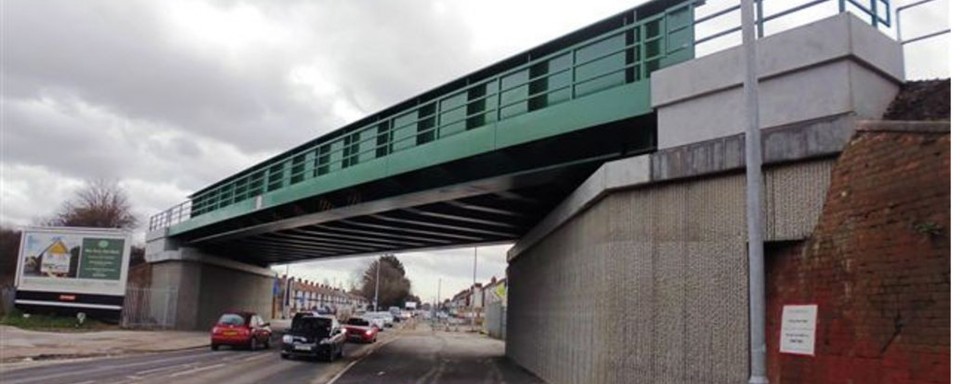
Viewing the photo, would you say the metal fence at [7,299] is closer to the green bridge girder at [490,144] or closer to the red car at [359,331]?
the green bridge girder at [490,144]

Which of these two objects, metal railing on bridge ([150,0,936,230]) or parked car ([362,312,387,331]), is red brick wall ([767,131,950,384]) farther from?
parked car ([362,312,387,331])

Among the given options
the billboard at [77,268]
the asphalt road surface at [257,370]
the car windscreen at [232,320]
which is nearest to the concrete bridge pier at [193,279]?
the billboard at [77,268]

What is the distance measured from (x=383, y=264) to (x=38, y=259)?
11167 cm

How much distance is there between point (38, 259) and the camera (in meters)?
40.8

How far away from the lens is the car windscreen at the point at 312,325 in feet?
89.0

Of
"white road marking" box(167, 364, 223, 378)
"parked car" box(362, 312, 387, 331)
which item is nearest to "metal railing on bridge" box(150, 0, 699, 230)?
"white road marking" box(167, 364, 223, 378)

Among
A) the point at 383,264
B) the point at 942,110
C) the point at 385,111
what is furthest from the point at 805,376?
the point at 383,264

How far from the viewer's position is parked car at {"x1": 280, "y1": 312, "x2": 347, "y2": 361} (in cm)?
2659

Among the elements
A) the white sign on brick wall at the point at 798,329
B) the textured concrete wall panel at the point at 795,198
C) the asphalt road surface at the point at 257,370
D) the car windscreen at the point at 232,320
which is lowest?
the asphalt road surface at the point at 257,370

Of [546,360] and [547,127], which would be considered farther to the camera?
[546,360]

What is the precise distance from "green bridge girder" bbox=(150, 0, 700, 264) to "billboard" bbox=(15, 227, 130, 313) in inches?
444

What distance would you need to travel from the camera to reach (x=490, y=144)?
18.1m

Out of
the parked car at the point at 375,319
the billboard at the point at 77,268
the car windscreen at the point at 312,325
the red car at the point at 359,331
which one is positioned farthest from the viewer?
the parked car at the point at 375,319

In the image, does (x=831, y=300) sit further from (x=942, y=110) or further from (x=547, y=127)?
(x=547, y=127)
